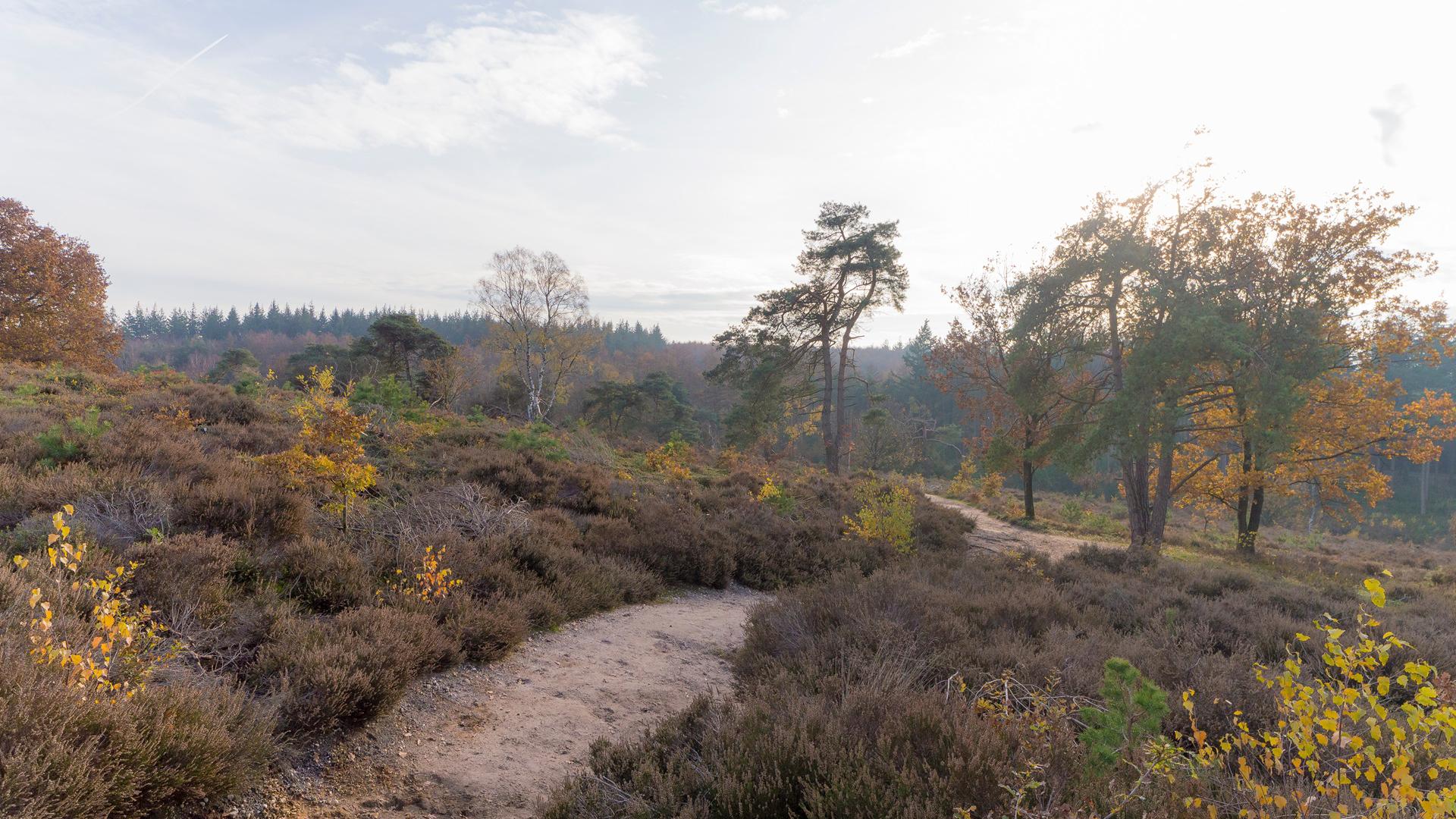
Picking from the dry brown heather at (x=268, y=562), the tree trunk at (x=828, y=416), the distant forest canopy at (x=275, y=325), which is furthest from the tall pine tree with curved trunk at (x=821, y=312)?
the distant forest canopy at (x=275, y=325)

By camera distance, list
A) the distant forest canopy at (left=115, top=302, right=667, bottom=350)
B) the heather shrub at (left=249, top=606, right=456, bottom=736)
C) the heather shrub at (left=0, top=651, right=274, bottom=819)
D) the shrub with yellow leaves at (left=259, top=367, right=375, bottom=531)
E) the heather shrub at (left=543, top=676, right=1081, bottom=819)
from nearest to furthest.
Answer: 1. the heather shrub at (left=0, top=651, right=274, bottom=819)
2. the heather shrub at (left=543, top=676, right=1081, bottom=819)
3. the heather shrub at (left=249, top=606, right=456, bottom=736)
4. the shrub with yellow leaves at (left=259, top=367, right=375, bottom=531)
5. the distant forest canopy at (left=115, top=302, right=667, bottom=350)

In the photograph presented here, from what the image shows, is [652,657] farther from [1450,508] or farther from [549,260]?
[1450,508]

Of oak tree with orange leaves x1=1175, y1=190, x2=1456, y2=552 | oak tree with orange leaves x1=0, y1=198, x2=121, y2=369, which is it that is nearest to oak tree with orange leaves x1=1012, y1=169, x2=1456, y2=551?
oak tree with orange leaves x1=1175, y1=190, x2=1456, y2=552

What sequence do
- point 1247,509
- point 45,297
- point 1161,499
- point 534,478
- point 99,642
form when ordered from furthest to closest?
point 45,297, point 1247,509, point 1161,499, point 534,478, point 99,642

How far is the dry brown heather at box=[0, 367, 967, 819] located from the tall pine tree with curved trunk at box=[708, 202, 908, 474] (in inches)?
404

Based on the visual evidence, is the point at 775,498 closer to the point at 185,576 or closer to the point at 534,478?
the point at 534,478

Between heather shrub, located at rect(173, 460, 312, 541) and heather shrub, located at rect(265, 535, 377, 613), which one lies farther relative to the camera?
heather shrub, located at rect(173, 460, 312, 541)

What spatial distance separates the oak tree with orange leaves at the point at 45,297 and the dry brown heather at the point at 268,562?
11.5 metres

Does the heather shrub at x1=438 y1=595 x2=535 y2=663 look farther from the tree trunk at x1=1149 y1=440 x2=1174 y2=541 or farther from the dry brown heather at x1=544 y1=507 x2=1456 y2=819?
the tree trunk at x1=1149 y1=440 x2=1174 y2=541

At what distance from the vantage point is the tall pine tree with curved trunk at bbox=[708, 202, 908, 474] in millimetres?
21141

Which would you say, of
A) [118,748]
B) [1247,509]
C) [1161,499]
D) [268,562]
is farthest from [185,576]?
[1247,509]

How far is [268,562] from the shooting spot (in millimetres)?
5191

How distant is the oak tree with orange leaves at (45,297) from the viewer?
19.3m

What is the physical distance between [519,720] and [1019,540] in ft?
46.4
